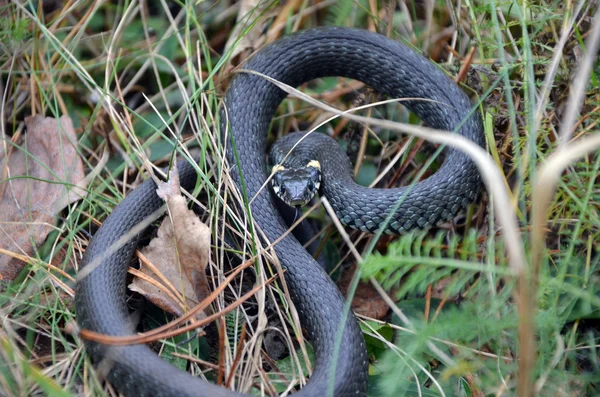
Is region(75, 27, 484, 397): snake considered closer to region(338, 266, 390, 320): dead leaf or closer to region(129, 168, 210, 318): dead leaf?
region(129, 168, 210, 318): dead leaf

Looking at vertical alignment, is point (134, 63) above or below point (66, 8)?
below

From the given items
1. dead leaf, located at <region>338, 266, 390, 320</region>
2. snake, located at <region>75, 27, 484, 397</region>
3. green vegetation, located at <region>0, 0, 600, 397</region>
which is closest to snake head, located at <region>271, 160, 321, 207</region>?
snake, located at <region>75, 27, 484, 397</region>

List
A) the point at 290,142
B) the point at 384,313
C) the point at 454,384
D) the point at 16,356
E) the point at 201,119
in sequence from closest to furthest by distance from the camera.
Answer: the point at 16,356
the point at 454,384
the point at 384,313
the point at 201,119
the point at 290,142

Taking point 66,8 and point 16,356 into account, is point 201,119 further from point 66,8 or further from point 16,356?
point 16,356

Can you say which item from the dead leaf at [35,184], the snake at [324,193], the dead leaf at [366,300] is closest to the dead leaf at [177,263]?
the snake at [324,193]

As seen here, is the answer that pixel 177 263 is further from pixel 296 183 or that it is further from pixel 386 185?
pixel 386 185

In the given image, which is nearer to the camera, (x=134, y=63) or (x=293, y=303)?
(x=293, y=303)

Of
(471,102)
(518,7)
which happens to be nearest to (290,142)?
(471,102)
